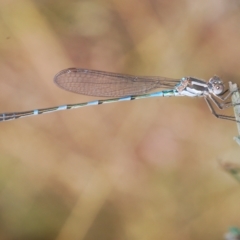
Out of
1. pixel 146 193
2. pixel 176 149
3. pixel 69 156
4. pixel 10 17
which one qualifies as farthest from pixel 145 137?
pixel 10 17

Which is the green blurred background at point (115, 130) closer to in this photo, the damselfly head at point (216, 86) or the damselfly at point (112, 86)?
the damselfly at point (112, 86)

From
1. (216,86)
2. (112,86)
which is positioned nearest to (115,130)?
(112,86)

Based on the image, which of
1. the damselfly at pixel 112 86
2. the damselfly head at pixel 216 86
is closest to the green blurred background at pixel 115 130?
the damselfly at pixel 112 86

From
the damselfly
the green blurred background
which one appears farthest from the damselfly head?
the green blurred background

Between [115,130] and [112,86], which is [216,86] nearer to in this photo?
[112,86]

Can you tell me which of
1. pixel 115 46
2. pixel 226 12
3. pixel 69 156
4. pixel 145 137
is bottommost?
pixel 69 156

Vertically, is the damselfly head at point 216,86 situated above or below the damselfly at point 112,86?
above

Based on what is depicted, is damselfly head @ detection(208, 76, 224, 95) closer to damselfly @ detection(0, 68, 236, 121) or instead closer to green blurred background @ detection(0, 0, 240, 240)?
damselfly @ detection(0, 68, 236, 121)

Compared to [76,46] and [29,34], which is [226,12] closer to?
[76,46]
